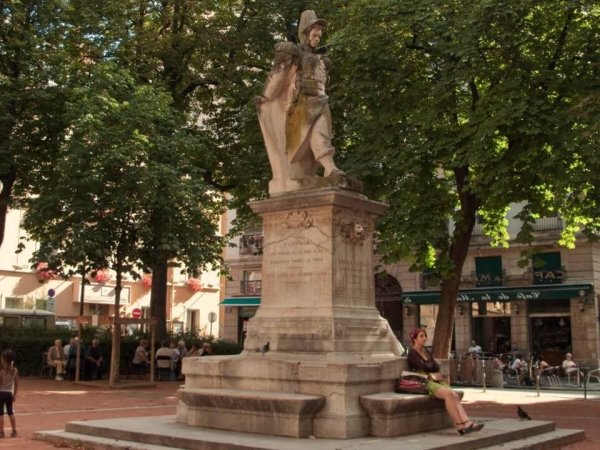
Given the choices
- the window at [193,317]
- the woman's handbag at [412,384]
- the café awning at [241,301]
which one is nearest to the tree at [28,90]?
the woman's handbag at [412,384]

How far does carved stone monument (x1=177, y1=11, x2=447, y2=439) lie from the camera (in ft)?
29.1

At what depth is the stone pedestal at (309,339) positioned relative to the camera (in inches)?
349

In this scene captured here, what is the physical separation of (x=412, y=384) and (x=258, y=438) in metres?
2.14

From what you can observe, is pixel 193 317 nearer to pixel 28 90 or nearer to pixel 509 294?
pixel 509 294

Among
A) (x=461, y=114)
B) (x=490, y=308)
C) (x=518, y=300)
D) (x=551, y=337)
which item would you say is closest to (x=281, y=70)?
(x=461, y=114)

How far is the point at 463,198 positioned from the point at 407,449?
44.0 feet

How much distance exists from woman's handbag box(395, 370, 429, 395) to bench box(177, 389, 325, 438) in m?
1.22

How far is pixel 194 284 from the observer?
55.6m

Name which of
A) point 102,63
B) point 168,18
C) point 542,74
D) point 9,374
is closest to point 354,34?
point 542,74

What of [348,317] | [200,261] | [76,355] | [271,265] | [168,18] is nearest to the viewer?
[348,317]

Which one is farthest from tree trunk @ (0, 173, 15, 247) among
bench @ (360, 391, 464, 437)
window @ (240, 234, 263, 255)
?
window @ (240, 234, 263, 255)

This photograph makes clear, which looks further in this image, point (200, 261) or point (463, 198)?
point (200, 261)

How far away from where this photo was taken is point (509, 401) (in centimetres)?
1953

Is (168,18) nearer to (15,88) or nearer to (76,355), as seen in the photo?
(15,88)
